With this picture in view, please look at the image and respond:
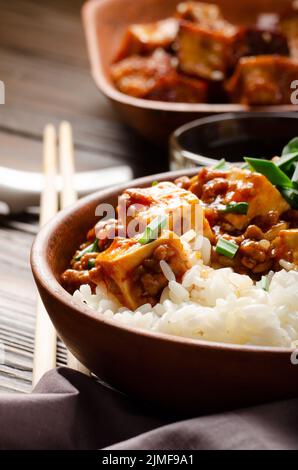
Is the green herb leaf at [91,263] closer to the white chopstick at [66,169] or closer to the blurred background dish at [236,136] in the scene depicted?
the white chopstick at [66,169]

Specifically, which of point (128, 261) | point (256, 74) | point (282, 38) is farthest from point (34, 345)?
point (282, 38)

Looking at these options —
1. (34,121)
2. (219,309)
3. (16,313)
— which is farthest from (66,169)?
(219,309)

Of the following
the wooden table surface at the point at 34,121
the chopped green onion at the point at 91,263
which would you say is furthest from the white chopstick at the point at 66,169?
the chopped green onion at the point at 91,263

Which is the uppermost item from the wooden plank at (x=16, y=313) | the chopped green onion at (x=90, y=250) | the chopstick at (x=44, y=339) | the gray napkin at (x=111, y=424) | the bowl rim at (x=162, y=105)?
the chopped green onion at (x=90, y=250)

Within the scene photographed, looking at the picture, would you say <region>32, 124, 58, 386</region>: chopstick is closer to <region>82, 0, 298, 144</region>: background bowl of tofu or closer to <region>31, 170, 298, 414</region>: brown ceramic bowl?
<region>31, 170, 298, 414</region>: brown ceramic bowl

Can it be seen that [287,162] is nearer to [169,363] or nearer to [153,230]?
[153,230]

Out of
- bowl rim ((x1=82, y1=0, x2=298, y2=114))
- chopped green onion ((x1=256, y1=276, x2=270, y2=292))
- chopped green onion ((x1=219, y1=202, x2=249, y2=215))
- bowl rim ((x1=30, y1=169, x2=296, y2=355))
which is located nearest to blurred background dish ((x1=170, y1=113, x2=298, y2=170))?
bowl rim ((x1=82, y1=0, x2=298, y2=114))
